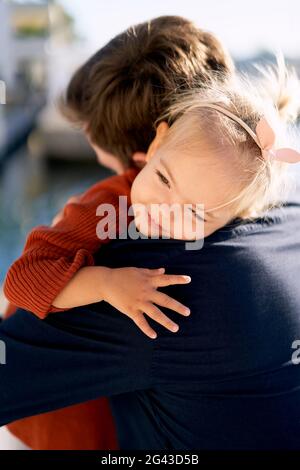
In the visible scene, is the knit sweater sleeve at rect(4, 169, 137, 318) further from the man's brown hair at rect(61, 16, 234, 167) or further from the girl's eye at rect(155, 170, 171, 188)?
the man's brown hair at rect(61, 16, 234, 167)

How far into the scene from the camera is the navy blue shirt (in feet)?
2.97

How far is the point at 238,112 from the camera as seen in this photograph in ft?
3.45

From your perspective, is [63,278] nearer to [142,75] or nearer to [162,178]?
[162,178]

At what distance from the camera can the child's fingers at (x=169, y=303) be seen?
2.91ft

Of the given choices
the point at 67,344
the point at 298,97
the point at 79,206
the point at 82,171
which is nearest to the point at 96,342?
the point at 67,344

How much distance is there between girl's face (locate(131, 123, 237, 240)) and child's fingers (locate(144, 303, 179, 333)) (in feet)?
0.54

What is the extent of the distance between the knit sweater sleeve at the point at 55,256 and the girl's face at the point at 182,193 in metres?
0.07

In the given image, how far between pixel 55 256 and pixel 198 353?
32 cm

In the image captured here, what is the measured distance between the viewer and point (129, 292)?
3.01 feet

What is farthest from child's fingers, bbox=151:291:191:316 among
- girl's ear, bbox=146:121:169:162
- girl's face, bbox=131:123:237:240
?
girl's ear, bbox=146:121:169:162

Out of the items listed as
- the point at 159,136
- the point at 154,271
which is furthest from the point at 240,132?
the point at 154,271

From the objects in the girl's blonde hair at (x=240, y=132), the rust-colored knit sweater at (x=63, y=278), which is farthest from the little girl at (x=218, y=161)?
the rust-colored knit sweater at (x=63, y=278)

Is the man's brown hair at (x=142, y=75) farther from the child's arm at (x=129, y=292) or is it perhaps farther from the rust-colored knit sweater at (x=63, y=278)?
the child's arm at (x=129, y=292)

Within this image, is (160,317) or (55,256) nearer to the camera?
(160,317)
